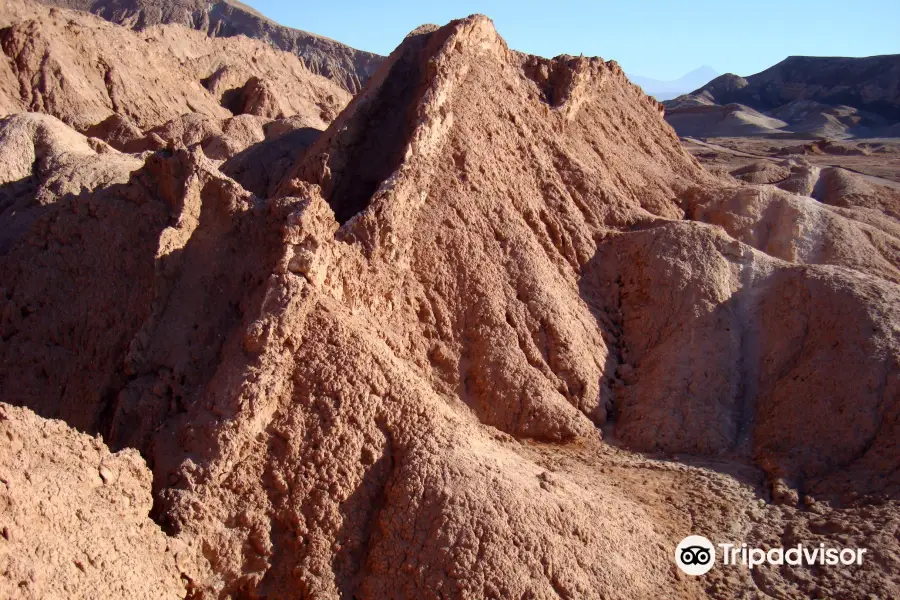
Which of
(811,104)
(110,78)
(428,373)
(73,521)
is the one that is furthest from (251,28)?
(73,521)

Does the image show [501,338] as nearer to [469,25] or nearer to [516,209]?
[516,209]

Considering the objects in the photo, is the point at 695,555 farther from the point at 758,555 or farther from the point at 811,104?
the point at 811,104

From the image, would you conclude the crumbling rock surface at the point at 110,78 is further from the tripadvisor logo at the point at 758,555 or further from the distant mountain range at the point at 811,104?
the distant mountain range at the point at 811,104

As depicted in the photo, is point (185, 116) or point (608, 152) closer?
point (608, 152)

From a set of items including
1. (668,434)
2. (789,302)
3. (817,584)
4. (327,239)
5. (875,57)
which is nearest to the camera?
(817,584)

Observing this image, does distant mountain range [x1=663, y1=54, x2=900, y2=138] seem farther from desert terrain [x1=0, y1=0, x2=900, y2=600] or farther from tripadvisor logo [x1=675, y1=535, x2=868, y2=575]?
tripadvisor logo [x1=675, y1=535, x2=868, y2=575]

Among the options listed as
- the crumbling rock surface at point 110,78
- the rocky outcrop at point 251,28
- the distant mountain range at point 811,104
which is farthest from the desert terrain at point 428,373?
the distant mountain range at point 811,104

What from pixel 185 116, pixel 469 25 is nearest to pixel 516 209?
pixel 469 25

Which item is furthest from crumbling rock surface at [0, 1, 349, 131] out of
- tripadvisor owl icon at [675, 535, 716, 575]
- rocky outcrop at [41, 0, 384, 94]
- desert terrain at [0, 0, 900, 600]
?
rocky outcrop at [41, 0, 384, 94]
